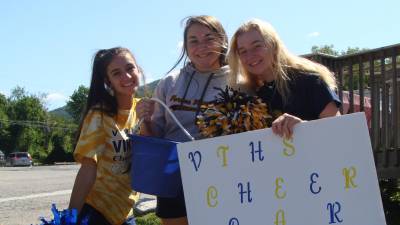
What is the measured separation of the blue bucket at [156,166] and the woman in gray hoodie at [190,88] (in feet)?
0.49

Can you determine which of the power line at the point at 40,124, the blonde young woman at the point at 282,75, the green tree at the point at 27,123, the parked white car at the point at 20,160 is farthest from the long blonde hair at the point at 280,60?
the power line at the point at 40,124

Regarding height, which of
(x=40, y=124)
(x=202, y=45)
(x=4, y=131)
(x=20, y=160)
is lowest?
(x=20, y=160)

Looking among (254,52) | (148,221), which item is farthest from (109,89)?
(148,221)

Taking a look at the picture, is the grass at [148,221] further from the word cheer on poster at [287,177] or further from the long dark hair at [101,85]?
the word cheer on poster at [287,177]

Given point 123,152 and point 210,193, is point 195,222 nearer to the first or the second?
point 210,193

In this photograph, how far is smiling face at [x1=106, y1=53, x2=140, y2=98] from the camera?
9.50 feet

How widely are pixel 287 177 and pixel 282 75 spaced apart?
46 centimetres

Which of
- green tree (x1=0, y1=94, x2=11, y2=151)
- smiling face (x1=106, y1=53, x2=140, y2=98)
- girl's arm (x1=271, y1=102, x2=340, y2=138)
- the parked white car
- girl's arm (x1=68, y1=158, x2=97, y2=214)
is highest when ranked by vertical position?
smiling face (x1=106, y1=53, x2=140, y2=98)

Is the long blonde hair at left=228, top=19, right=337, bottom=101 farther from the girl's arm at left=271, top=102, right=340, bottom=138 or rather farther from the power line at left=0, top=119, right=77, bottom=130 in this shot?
the power line at left=0, top=119, right=77, bottom=130

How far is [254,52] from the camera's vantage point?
2.45 m

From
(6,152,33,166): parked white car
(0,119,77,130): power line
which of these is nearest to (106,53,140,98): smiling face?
(6,152,33,166): parked white car

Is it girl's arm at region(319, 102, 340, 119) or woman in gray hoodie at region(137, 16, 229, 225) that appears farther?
woman in gray hoodie at region(137, 16, 229, 225)

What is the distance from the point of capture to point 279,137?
7.39ft

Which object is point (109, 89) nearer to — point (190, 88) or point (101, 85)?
point (101, 85)
